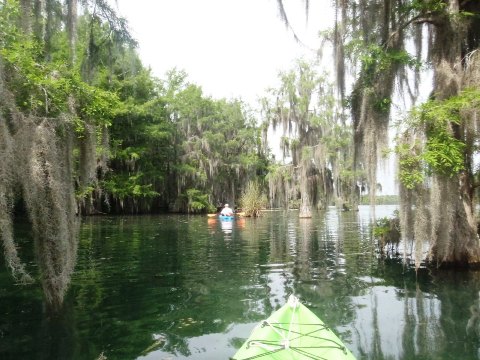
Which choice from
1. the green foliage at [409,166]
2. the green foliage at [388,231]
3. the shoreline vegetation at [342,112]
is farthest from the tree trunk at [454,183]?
the green foliage at [388,231]

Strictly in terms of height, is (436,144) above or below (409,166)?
above

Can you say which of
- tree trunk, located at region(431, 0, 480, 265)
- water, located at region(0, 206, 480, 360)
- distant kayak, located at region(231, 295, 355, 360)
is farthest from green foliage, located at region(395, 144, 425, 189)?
distant kayak, located at region(231, 295, 355, 360)

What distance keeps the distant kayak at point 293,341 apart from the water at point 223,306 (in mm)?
837

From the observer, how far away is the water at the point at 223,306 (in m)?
5.41

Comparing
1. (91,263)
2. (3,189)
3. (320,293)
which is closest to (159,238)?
(91,263)

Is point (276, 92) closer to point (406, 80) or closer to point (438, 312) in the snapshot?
point (406, 80)

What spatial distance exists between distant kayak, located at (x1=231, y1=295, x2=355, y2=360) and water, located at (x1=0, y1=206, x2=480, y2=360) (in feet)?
2.75

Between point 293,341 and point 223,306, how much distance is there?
10.0ft

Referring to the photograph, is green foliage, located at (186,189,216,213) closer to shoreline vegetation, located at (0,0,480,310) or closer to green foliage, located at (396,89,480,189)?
shoreline vegetation, located at (0,0,480,310)

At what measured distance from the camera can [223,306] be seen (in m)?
7.28

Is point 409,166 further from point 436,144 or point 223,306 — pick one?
point 223,306

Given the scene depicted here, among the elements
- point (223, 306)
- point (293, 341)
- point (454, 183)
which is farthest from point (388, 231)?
point (293, 341)

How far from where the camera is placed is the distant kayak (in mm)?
4156

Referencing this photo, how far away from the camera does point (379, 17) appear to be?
10219 millimetres
